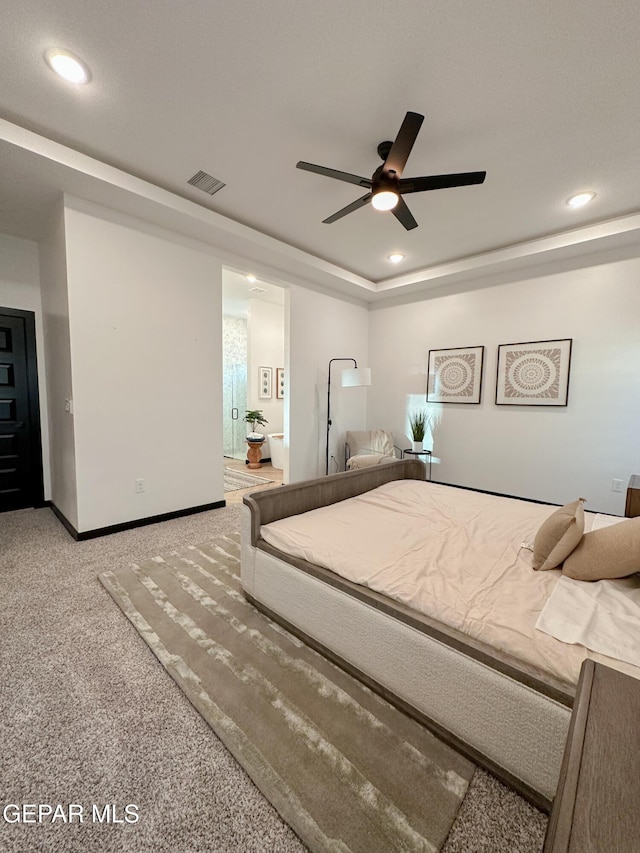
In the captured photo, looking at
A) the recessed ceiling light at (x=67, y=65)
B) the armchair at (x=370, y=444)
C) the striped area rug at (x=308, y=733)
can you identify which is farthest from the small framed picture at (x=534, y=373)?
the recessed ceiling light at (x=67, y=65)

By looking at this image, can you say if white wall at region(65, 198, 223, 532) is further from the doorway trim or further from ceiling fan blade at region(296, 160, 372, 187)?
ceiling fan blade at region(296, 160, 372, 187)

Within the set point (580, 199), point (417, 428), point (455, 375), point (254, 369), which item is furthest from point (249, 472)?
point (580, 199)

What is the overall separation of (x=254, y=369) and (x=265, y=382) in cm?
36

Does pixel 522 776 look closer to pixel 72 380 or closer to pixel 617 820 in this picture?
pixel 617 820

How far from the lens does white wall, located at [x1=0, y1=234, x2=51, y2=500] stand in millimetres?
3473

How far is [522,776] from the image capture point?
1.10m

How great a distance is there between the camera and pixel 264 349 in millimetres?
6711

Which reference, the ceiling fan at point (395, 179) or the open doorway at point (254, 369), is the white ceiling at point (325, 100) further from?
the open doorway at point (254, 369)

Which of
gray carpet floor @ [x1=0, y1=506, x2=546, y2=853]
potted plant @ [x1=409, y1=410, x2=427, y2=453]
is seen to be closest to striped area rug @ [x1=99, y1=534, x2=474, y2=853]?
gray carpet floor @ [x1=0, y1=506, x2=546, y2=853]

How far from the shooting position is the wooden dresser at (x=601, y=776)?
427 mm

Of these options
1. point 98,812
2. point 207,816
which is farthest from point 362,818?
point 98,812

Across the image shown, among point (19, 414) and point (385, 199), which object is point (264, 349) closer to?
point (19, 414)

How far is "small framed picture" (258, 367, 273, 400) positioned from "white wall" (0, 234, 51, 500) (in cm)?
355

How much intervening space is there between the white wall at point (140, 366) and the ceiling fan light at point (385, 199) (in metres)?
2.05
